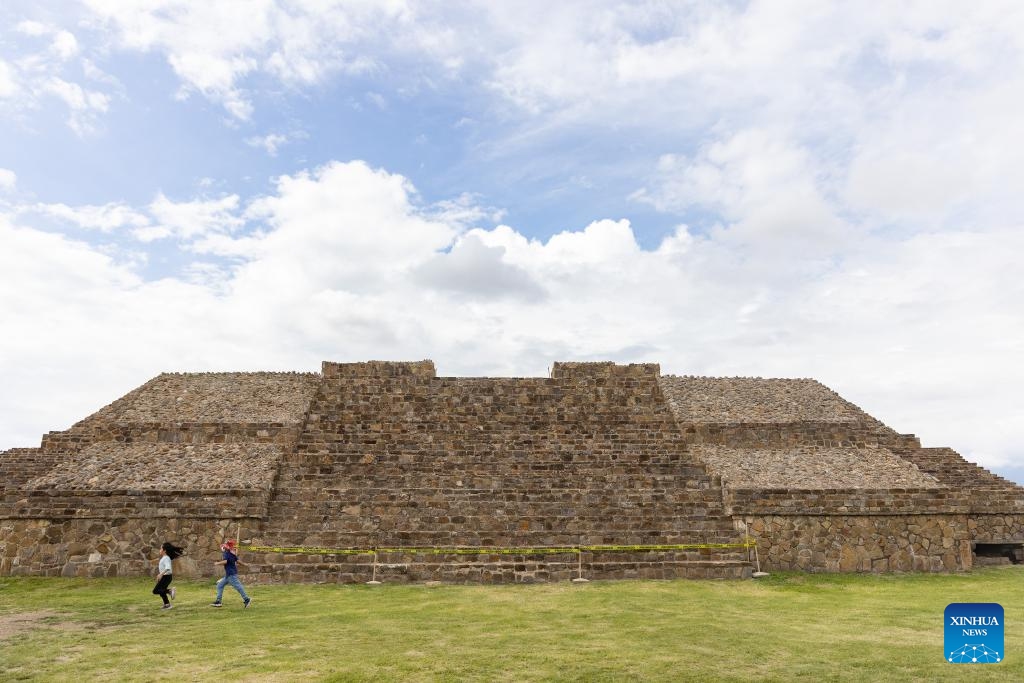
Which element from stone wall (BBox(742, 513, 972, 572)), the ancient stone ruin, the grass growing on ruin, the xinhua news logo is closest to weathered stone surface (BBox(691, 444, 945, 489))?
the ancient stone ruin

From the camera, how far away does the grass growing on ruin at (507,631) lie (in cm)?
767

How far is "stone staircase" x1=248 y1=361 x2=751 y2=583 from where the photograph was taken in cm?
1466

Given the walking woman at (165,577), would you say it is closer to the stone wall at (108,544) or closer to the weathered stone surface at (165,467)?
the stone wall at (108,544)

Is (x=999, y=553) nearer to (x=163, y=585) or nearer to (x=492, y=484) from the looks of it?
(x=492, y=484)

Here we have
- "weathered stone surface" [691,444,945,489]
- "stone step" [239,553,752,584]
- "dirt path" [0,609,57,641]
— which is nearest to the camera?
"dirt path" [0,609,57,641]

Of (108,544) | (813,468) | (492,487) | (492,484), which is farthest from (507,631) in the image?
(813,468)

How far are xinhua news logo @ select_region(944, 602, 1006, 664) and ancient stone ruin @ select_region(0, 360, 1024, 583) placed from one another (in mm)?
7273

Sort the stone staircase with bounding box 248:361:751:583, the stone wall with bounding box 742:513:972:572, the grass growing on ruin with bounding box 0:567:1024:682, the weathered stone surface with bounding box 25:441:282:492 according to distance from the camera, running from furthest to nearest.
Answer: the weathered stone surface with bounding box 25:441:282:492 < the stone wall with bounding box 742:513:972:572 < the stone staircase with bounding box 248:361:751:583 < the grass growing on ruin with bounding box 0:567:1024:682

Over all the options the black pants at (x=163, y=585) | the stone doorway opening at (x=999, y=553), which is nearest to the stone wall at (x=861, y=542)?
the stone doorway opening at (x=999, y=553)

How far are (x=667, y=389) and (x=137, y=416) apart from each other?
56.9ft

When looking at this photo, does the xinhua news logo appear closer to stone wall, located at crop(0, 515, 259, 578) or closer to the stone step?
the stone step

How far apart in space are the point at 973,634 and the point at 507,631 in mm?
5693

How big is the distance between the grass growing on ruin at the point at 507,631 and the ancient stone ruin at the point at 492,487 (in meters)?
1.03

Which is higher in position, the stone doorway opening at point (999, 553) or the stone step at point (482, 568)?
the stone doorway opening at point (999, 553)
